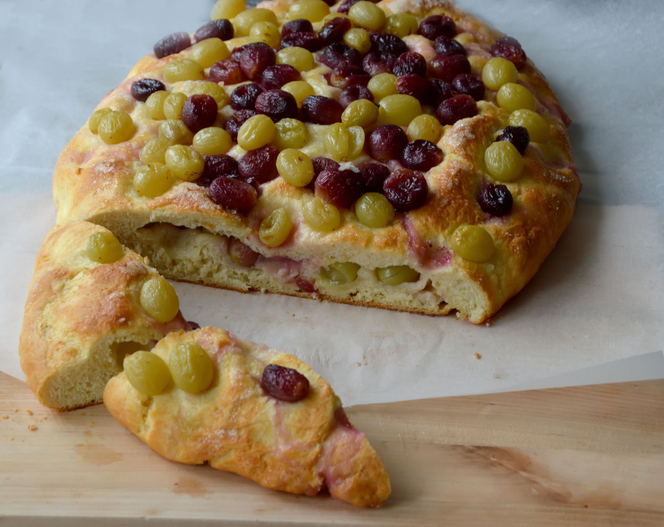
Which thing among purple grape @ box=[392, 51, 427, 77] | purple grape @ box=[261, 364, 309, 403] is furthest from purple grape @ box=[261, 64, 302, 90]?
purple grape @ box=[261, 364, 309, 403]

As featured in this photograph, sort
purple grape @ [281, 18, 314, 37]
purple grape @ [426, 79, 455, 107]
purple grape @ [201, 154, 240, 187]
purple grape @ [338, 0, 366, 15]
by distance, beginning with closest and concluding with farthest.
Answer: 1. purple grape @ [201, 154, 240, 187]
2. purple grape @ [426, 79, 455, 107]
3. purple grape @ [281, 18, 314, 37]
4. purple grape @ [338, 0, 366, 15]

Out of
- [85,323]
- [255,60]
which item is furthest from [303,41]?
[85,323]

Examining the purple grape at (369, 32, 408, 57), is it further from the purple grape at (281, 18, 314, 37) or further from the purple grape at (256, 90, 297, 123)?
the purple grape at (256, 90, 297, 123)

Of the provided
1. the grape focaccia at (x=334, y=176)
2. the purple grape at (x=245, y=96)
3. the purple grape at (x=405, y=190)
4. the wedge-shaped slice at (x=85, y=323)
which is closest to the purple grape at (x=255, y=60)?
the grape focaccia at (x=334, y=176)

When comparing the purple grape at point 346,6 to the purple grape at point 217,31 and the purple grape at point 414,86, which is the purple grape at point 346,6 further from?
the purple grape at point 414,86

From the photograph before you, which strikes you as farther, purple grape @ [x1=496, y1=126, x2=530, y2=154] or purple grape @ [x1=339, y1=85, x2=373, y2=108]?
purple grape @ [x1=339, y1=85, x2=373, y2=108]

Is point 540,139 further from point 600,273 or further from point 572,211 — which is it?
point 600,273

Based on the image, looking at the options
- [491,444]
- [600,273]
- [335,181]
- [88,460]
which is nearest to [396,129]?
[335,181]

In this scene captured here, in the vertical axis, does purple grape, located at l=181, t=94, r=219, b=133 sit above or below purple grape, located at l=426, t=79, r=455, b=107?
above
